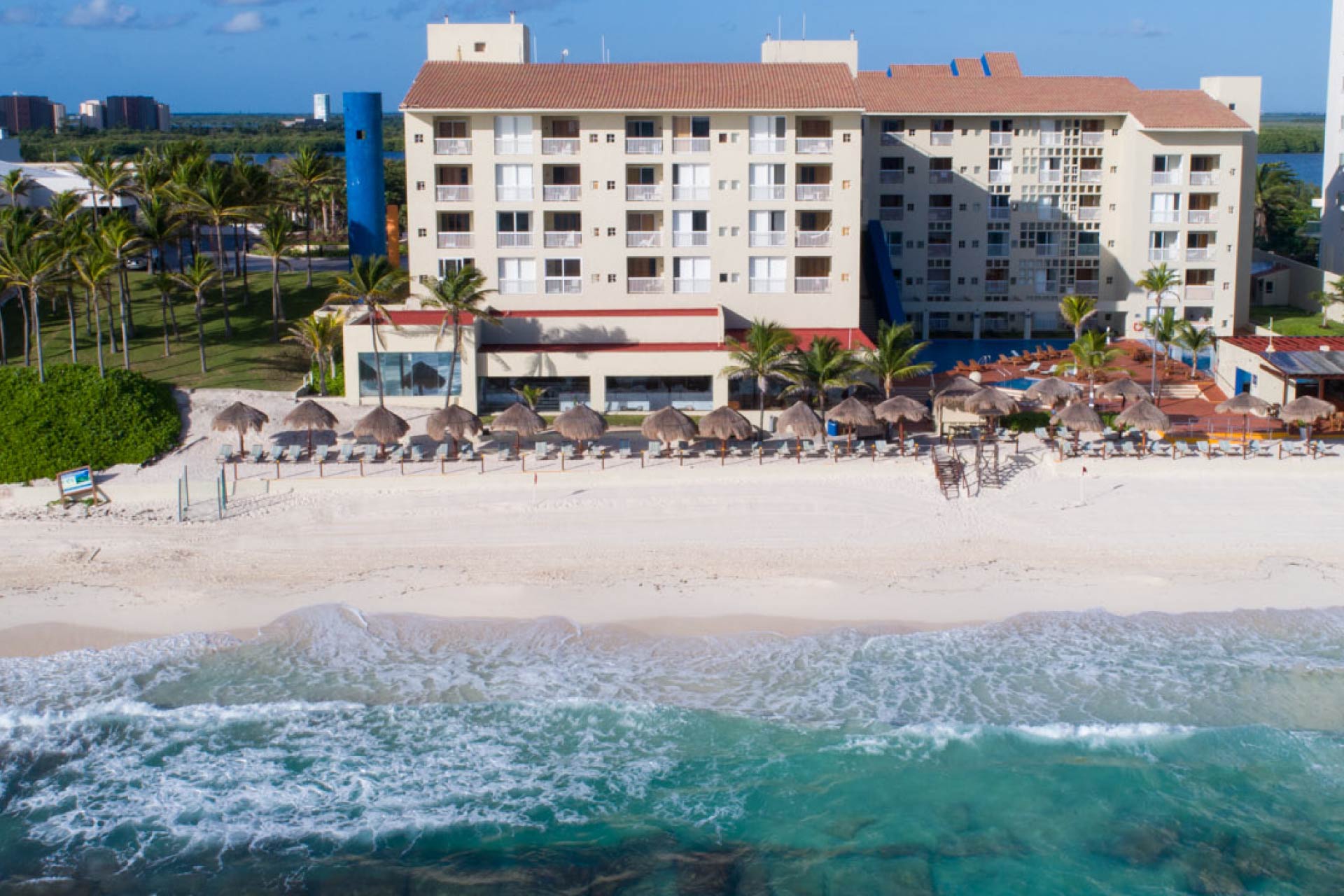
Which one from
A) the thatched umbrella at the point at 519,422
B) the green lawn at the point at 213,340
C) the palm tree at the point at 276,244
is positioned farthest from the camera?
the palm tree at the point at 276,244

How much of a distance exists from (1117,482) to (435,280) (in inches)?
825

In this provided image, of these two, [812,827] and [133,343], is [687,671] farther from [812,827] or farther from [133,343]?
[133,343]

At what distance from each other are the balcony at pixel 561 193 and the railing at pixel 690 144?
358 centimetres

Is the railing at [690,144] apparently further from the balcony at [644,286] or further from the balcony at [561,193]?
the balcony at [644,286]

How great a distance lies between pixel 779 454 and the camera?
36.6m

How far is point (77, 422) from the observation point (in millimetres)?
37156

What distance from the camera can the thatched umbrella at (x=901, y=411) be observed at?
36156 mm

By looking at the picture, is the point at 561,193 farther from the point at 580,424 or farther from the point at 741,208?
the point at 580,424

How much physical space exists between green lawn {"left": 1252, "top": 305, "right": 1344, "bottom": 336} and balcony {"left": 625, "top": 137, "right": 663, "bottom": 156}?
24453 mm

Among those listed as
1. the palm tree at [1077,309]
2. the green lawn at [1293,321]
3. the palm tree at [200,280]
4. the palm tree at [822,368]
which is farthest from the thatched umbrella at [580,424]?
the green lawn at [1293,321]

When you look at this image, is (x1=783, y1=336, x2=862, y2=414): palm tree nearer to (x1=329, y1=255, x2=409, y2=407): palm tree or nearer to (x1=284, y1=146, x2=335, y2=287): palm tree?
(x1=329, y1=255, x2=409, y2=407): palm tree

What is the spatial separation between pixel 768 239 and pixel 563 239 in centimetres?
709

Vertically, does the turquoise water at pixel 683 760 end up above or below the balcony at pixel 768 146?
below

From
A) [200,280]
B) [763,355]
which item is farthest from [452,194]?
[763,355]
